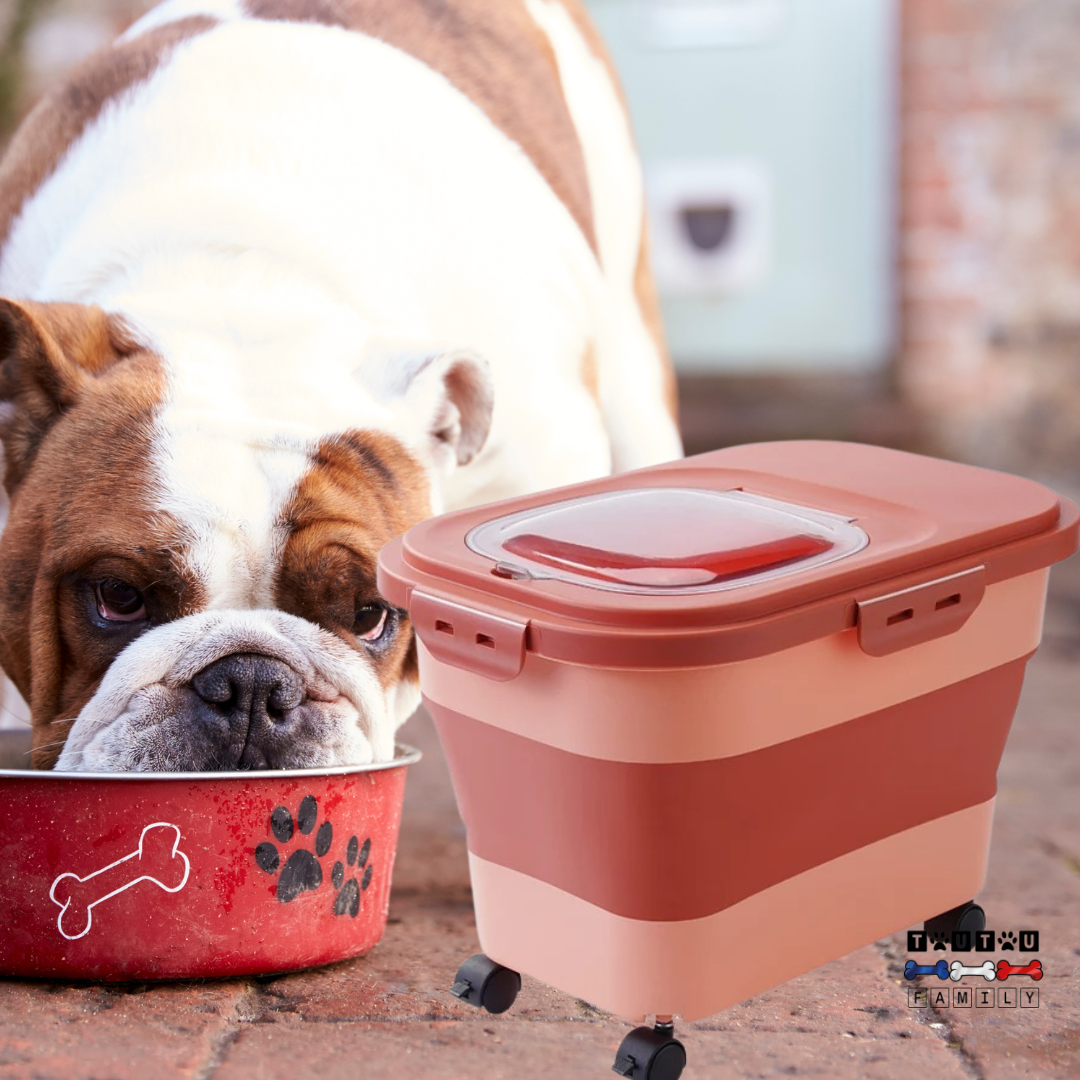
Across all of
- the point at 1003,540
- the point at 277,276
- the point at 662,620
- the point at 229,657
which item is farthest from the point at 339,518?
the point at 1003,540

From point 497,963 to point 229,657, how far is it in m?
0.40

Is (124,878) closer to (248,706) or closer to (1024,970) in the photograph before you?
(248,706)

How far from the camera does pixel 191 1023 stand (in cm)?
143

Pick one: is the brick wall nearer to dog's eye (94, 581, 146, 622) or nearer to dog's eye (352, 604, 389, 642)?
dog's eye (352, 604, 389, 642)

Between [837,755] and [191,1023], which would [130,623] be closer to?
[191,1023]

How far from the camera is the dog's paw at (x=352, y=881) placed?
5.12 feet

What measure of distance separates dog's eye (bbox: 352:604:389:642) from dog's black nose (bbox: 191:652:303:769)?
0.13 metres

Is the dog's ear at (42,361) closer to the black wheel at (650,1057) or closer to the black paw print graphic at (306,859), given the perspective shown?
the black paw print graphic at (306,859)

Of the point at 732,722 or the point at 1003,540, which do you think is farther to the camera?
the point at 1003,540

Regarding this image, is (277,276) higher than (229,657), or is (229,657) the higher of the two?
(277,276)

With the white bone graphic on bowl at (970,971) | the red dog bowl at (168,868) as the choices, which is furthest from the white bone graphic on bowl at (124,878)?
the white bone graphic on bowl at (970,971)

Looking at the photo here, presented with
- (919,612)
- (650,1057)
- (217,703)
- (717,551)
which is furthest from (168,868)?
(919,612)

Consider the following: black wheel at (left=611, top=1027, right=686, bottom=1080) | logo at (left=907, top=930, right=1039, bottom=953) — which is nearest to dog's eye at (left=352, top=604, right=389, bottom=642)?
black wheel at (left=611, top=1027, right=686, bottom=1080)

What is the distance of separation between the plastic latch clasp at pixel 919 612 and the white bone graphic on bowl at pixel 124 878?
0.68 m
